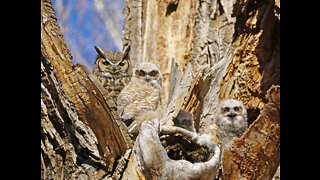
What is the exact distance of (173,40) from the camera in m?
4.42

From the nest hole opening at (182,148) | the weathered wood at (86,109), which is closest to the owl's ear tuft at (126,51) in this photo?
the weathered wood at (86,109)

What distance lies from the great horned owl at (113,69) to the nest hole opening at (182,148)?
2.70 m

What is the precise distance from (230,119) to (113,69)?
1.89 meters

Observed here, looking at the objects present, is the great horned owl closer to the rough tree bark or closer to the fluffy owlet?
the rough tree bark

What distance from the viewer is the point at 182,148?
198cm

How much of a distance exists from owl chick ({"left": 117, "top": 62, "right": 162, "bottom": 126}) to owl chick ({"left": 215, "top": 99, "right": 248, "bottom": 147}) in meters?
0.76

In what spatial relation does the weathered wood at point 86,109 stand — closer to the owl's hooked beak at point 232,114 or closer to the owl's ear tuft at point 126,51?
the owl's hooked beak at point 232,114

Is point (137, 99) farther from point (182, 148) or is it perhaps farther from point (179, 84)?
point (182, 148)

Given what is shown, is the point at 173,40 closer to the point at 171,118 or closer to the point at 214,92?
the point at 214,92

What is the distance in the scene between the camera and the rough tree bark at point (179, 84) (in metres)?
1.94

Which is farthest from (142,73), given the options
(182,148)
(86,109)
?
(182,148)

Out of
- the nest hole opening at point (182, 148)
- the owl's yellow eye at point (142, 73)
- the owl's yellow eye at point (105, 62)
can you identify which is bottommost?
the nest hole opening at point (182, 148)
